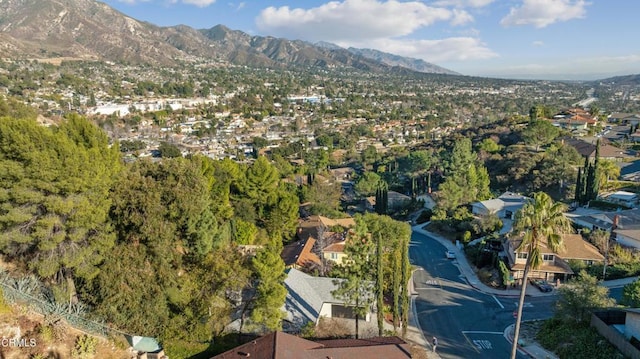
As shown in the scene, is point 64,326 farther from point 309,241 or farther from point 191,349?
point 309,241

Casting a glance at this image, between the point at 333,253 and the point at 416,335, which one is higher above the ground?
the point at 333,253

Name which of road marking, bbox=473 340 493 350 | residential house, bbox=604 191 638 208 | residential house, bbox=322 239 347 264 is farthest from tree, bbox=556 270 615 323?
residential house, bbox=604 191 638 208

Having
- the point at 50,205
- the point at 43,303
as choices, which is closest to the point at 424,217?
the point at 50,205

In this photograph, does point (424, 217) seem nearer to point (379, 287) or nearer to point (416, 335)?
point (416, 335)

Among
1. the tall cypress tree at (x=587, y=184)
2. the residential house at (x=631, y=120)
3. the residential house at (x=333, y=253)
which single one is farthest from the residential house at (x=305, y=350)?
the residential house at (x=631, y=120)

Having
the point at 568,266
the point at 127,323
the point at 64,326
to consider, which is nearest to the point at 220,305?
the point at 127,323

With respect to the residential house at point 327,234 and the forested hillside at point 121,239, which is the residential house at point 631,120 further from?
the forested hillside at point 121,239
